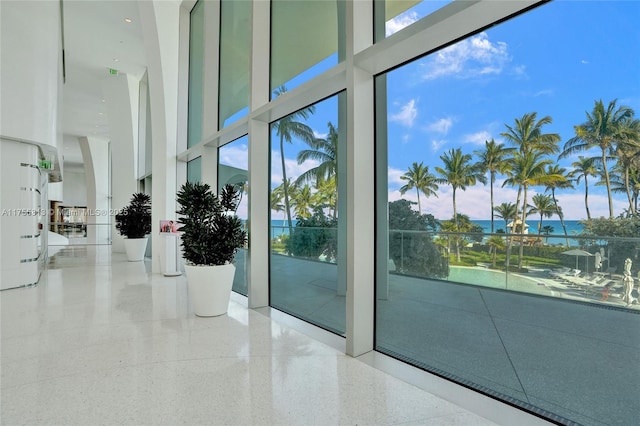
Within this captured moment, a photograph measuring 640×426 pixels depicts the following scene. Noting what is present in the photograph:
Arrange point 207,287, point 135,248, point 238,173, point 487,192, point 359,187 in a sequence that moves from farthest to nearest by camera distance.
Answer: point 135,248
point 238,173
point 207,287
point 359,187
point 487,192

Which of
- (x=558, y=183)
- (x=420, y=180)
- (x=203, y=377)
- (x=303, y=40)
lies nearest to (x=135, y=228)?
(x=303, y=40)

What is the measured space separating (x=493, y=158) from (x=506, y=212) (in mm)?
468

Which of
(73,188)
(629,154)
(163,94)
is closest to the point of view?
(629,154)

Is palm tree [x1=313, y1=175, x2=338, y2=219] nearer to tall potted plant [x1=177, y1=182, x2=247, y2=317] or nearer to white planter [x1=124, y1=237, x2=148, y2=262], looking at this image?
tall potted plant [x1=177, y1=182, x2=247, y2=317]

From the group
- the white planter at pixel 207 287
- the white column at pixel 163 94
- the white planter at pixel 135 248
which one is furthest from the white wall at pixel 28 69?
the white planter at pixel 207 287

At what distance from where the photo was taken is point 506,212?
2820 millimetres

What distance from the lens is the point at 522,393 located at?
110 inches

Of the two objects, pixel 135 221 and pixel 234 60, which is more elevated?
pixel 234 60

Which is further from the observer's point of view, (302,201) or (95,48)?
(95,48)

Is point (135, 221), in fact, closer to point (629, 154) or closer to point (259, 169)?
point (259, 169)

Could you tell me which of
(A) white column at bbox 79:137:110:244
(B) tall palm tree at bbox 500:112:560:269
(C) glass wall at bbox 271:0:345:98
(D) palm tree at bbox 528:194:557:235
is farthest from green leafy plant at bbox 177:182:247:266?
(A) white column at bbox 79:137:110:244

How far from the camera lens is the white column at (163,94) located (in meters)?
7.52

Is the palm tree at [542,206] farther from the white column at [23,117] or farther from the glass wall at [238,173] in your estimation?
the white column at [23,117]

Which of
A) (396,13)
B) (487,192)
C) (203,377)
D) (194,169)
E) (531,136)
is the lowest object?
(203,377)
